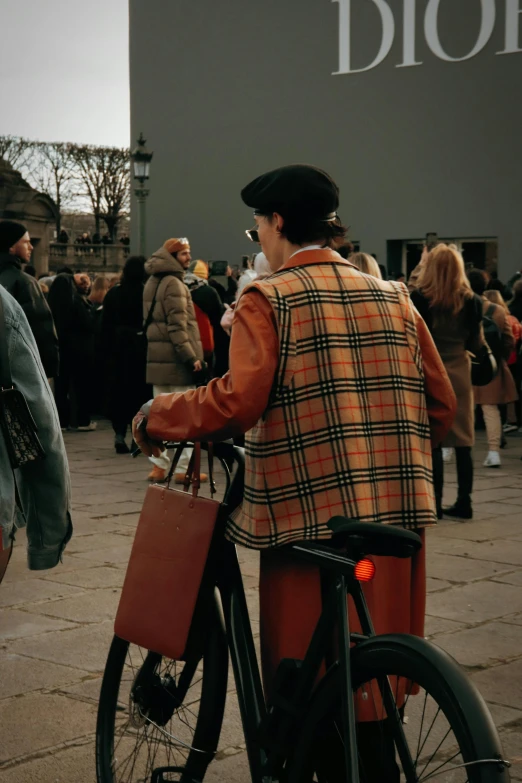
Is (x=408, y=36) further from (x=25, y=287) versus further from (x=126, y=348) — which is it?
(x=25, y=287)

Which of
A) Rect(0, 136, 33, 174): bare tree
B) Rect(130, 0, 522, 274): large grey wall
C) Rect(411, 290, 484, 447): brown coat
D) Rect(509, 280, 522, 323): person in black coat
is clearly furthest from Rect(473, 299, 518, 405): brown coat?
Rect(0, 136, 33, 174): bare tree

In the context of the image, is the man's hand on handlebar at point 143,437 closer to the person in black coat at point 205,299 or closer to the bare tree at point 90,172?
the person in black coat at point 205,299

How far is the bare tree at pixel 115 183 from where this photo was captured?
6738 centimetres

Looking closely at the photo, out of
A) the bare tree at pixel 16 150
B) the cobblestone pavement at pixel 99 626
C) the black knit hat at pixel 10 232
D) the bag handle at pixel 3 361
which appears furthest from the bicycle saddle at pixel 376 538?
the bare tree at pixel 16 150

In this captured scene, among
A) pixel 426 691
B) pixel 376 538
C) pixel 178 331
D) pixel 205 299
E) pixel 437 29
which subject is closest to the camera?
pixel 426 691

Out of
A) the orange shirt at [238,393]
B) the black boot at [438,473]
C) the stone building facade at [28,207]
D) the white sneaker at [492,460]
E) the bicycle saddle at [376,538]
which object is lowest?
the white sneaker at [492,460]

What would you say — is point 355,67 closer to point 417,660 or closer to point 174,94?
point 174,94

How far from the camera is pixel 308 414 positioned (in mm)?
2621

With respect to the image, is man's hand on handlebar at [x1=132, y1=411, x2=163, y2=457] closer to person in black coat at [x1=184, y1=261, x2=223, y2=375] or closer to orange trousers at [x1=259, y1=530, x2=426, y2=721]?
orange trousers at [x1=259, y1=530, x2=426, y2=721]

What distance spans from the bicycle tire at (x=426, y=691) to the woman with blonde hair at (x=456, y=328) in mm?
5345

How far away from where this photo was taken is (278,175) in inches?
106

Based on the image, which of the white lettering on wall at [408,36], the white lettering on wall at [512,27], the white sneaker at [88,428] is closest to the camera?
the white sneaker at [88,428]

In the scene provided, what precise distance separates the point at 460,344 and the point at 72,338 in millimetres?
6002

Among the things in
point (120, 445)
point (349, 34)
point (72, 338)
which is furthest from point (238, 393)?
point (349, 34)
